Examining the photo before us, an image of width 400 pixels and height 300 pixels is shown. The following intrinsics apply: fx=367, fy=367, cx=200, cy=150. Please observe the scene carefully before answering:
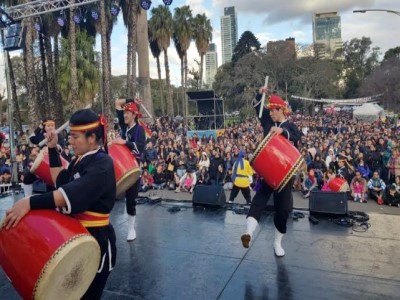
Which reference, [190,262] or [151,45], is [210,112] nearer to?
[151,45]

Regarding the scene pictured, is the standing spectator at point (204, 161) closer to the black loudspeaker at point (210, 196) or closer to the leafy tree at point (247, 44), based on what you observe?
the black loudspeaker at point (210, 196)

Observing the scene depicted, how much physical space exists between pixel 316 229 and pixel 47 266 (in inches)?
153

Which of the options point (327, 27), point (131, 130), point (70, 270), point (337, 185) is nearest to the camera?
point (70, 270)

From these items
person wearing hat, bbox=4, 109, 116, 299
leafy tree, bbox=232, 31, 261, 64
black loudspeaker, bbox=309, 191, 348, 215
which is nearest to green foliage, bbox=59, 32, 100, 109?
black loudspeaker, bbox=309, 191, 348, 215

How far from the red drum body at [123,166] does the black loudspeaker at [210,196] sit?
98.1 inches

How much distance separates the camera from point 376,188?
9242 millimetres

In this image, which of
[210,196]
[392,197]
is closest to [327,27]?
[392,197]

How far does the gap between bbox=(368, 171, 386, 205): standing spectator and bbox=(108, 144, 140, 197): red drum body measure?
7229 millimetres

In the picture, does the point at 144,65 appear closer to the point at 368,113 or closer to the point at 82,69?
the point at 82,69

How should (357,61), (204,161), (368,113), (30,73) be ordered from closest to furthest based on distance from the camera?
(204,161) < (30,73) < (368,113) < (357,61)

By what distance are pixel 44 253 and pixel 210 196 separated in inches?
177

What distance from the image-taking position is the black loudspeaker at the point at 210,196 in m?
6.33

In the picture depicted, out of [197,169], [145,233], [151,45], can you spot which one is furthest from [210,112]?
[145,233]

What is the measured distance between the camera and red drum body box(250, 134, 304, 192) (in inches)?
147
